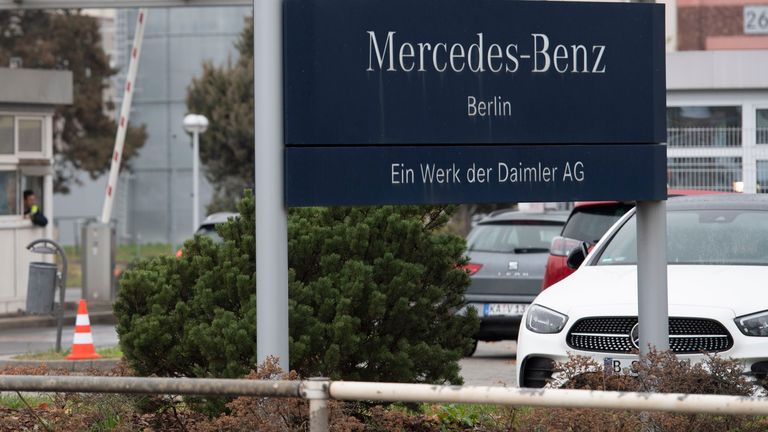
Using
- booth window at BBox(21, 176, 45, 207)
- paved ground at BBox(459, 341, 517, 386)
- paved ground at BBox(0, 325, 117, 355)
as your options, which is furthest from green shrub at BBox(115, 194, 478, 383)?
booth window at BBox(21, 176, 45, 207)

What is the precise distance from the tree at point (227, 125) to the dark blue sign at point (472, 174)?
40.2 metres

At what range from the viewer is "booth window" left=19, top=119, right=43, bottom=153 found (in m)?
22.1

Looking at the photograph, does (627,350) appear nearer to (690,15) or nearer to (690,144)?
(690,144)

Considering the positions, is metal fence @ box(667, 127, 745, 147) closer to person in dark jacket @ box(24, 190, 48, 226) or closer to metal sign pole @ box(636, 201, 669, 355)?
person in dark jacket @ box(24, 190, 48, 226)

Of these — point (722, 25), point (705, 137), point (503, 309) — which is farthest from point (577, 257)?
point (722, 25)

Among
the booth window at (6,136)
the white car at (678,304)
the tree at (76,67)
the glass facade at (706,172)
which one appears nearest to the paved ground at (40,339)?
the booth window at (6,136)

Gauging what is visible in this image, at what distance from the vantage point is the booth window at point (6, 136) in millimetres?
21844

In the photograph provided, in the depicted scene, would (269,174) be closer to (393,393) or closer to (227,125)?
(393,393)

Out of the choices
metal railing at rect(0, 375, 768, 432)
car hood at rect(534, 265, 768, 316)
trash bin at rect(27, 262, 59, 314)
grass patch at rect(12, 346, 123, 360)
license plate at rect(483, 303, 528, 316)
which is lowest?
grass patch at rect(12, 346, 123, 360)

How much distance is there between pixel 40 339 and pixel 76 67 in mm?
37021

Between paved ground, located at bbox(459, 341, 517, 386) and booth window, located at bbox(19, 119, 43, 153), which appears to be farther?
booth window, located at bbox(19, 119, 43, 153)

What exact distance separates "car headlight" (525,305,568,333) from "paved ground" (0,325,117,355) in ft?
29.2

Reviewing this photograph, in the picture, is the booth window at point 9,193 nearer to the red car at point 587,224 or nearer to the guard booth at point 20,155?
the guard booth at point 20,155

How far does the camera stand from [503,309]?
1494cm
